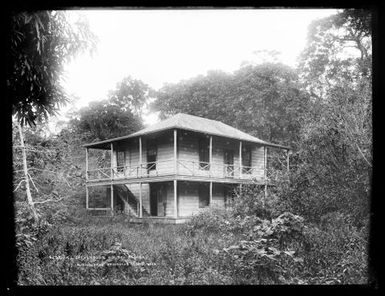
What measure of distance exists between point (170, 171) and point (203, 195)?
3.11 m

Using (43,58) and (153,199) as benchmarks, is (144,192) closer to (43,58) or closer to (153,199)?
(153,199)

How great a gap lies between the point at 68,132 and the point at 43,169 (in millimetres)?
4243

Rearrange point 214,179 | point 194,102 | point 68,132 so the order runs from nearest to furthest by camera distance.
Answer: point 68,132 < point 214,179 < point 194,102

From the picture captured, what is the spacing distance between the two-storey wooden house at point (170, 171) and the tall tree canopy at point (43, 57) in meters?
10.3

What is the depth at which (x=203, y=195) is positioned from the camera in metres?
20.6

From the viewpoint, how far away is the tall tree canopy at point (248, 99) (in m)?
18.1

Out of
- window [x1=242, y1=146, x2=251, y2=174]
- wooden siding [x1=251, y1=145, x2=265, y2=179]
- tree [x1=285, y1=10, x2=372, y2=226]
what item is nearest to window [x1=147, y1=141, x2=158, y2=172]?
window [x1=242, y1=146, x2=251, y2=174]

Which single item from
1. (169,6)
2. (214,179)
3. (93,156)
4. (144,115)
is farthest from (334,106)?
(93,156)

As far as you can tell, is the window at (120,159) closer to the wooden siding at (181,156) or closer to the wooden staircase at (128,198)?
the wooden siding at (181,156)

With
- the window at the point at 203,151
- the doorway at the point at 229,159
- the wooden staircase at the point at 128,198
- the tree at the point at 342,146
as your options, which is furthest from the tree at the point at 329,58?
the wooden staircase at the point at 128,198

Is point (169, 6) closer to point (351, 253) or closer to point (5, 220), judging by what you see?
point (5, 220)

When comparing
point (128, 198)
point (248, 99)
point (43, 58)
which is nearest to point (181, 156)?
point (128, 198)

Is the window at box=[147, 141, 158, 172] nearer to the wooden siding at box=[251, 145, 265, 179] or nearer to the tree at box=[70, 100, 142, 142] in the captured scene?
the tree at box=[70, 100, 142, 142]
